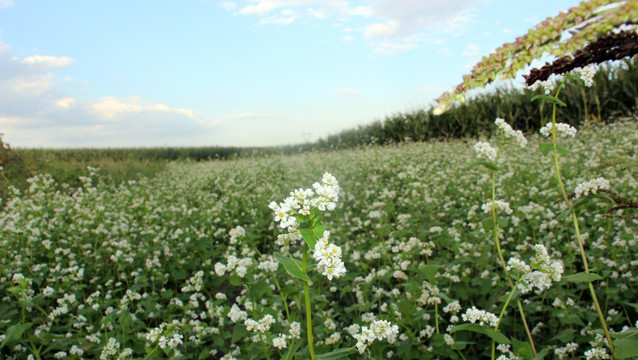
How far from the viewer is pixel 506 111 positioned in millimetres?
18734

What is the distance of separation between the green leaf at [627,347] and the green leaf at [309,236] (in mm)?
1320

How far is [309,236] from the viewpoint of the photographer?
1.70 meters

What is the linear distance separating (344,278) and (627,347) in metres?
2.45

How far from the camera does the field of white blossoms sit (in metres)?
2.50

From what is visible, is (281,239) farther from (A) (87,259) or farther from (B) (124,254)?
(A) (87,259)

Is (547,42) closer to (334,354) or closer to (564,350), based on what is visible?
(334,354)

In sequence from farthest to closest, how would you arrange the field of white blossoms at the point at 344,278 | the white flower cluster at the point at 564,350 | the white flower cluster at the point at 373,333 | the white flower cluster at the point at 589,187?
the white flower cluster at the point at 564,350 < the field of white blossoms at the point at 344,278 < the white flower cluster at the point at 589,187 < the white flower cluster at the point at 373,333

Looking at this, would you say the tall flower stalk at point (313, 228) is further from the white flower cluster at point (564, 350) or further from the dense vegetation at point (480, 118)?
the dense vegetation at point (480, 118)

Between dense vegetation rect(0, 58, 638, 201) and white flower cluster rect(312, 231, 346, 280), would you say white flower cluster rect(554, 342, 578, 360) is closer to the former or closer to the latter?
white flower cluster rect(312, 231, 346, 280)

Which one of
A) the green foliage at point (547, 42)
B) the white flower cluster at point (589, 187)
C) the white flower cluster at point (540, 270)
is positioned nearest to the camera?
the green foliage at point (547, 42)

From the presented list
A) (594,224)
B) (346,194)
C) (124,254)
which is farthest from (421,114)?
(124,254)

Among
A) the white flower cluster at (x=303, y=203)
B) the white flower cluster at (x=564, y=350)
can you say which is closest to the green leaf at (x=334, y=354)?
the white flower cluster at (x=303, y=203)

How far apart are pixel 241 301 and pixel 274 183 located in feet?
27.8

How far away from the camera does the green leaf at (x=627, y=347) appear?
1704 millimetres
